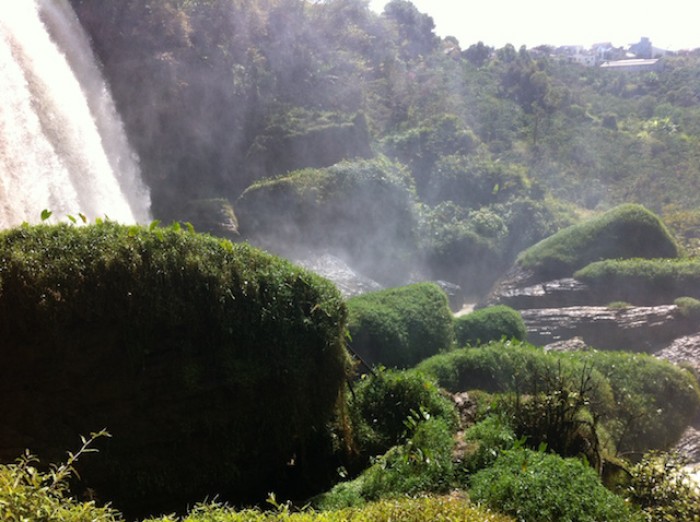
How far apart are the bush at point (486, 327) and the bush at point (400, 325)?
1.62m

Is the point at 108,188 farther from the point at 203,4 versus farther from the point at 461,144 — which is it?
the point at 461,144

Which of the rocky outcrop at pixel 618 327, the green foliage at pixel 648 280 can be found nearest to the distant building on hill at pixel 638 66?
the green foliage at pixel 648 280

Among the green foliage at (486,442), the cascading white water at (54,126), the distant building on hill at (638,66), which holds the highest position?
the distant building on hill at (638,66)

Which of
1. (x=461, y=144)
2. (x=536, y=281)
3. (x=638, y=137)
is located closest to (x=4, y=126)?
(x=536, y=281)

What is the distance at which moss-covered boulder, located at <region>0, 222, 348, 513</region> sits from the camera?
15.5 ft

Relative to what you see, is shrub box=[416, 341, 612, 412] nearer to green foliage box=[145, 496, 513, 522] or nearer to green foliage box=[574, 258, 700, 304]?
green foliage box=[145, 496, 513, 522]

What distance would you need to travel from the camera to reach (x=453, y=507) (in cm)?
383

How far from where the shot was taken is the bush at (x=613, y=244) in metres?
20.1

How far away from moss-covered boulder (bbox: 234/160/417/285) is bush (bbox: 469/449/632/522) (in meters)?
13.1

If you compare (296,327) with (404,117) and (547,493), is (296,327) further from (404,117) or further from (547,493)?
(404,117)

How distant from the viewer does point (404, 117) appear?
32.4 m

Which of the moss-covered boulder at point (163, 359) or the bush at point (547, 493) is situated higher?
the moss-covered boulder at point (163, 359)

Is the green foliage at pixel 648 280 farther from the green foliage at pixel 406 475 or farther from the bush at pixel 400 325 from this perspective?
the green foliage at pixel 406 475

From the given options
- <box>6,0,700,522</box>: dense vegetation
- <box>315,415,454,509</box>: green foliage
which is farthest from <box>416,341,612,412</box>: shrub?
<box>315,415,454,509</box>: green foliage
